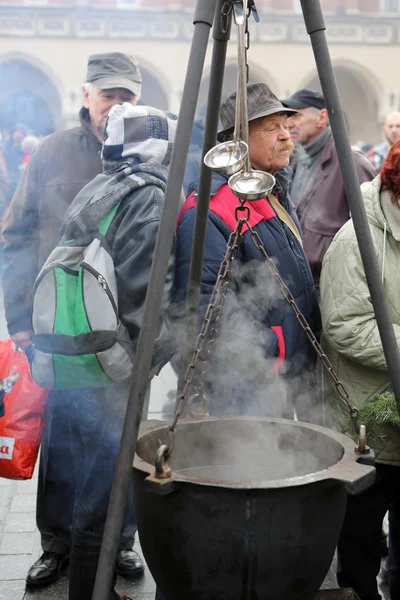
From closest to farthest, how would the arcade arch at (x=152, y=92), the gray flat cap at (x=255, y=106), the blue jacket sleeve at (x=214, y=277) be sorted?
the blue jacket sleeve at (x=214, y=277) < the gray flat cap at (x=255, y=106) < the arcade arch at (x=152, y=92)

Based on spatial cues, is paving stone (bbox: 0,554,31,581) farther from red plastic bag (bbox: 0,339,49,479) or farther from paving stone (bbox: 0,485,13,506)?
paving stone (bbox: 0,485,13,506)

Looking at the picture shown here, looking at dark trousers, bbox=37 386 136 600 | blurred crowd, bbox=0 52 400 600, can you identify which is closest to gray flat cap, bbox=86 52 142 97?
blurred crowd, bbox=0 52 400 600

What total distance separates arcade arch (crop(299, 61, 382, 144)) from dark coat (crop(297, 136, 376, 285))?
24939 millimetres

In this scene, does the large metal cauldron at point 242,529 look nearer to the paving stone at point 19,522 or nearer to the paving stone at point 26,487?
the paving stone at point 19,522

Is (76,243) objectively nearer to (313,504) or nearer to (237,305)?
(237,305)

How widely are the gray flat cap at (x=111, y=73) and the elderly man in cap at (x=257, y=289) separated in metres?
0.78

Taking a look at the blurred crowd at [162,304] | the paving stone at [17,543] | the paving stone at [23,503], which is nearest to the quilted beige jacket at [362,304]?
the blurred crowd at [162,304]

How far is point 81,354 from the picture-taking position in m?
2.58

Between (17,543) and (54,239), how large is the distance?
1477mm

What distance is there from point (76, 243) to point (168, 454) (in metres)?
0.98

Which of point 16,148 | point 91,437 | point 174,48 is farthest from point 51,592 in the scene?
point 174,48

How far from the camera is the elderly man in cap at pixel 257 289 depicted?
2.95 meters

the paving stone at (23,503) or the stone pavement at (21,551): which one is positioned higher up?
the stone pavement at (21,551)

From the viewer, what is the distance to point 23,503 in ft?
13.6
